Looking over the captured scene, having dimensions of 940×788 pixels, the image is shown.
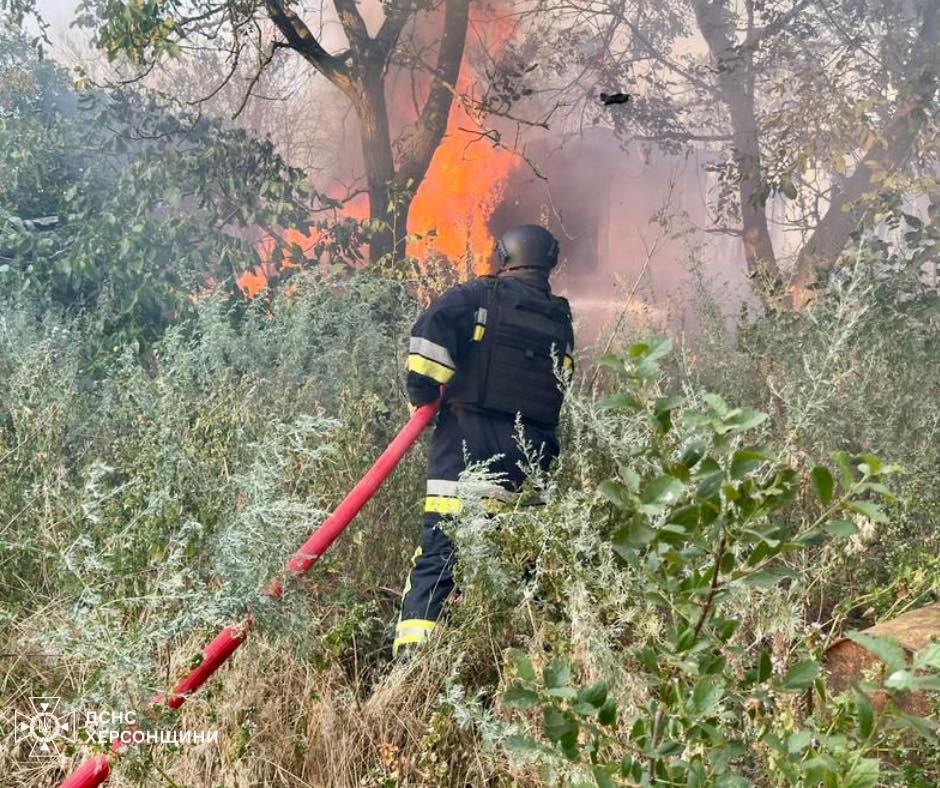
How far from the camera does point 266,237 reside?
6.97 metres

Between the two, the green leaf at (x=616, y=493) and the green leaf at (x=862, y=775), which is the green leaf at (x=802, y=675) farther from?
the green leaf at (x=616, y=493)

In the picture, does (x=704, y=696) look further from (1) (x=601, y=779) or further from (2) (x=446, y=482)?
(2) (x=446, y=482)

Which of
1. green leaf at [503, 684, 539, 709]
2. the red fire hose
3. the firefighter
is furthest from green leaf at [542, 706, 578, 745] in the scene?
the firefighter

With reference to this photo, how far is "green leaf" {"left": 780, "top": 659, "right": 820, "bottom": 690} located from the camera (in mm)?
1317

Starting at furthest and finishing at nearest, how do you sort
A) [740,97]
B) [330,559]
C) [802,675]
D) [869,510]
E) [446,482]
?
[740,97]
[446,482]
[330,559]
[802,675]
[869,510]

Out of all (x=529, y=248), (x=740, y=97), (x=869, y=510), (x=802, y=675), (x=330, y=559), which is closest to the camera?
(x=869, y=510)

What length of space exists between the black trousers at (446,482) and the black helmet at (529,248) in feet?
2.20

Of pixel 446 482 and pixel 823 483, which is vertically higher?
pixel 823 483

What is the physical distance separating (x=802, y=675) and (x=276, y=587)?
1548 mm

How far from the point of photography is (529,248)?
3.95 meters

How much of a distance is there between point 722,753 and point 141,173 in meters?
6.11

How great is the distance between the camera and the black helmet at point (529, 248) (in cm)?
396

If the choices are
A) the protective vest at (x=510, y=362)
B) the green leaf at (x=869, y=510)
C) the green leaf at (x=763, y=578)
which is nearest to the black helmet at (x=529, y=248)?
the protective vest at (x=510, y=362)

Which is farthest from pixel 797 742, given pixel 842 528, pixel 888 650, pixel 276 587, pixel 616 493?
pixel 276 587
